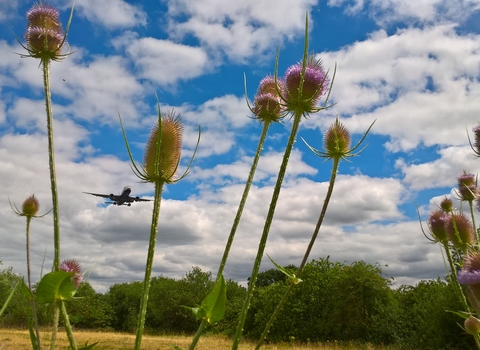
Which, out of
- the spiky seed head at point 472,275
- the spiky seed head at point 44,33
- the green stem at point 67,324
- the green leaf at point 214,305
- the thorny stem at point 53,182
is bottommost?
the green stem at point 67,324

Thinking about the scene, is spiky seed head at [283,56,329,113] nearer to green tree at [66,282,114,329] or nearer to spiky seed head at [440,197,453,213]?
spiky seed head at [440,197,453,213]

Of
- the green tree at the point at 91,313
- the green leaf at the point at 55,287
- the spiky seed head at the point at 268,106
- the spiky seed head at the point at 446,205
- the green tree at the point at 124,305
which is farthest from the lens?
the green tree at the point at 124,305

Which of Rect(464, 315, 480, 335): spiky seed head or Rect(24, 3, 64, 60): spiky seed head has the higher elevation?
Rect(24, 3, 64, 60): spiky seed head

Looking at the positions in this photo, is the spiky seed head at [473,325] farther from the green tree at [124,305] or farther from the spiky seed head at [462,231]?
the green tree at [124,305]

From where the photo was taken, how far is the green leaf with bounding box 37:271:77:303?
1.98m

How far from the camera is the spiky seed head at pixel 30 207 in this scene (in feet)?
16.6

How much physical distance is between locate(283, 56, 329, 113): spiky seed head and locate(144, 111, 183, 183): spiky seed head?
839mm

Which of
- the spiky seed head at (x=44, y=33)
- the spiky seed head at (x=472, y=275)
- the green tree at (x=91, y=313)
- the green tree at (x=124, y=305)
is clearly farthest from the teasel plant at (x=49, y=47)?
the green tree at (x=124, y=305)

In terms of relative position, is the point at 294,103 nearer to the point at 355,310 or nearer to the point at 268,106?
the point at 268,106

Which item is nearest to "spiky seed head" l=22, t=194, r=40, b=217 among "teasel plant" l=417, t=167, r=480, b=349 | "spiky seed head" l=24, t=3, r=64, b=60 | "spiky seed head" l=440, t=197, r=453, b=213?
"spiky seed head" l=24, t=3, r=64, b=60

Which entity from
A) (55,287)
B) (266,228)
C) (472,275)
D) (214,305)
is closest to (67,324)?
(55,287)

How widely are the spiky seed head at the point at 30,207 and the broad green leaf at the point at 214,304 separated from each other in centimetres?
369

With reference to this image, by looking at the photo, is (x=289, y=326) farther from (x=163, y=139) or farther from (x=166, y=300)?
(x=163, y=139)

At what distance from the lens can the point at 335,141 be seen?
11.1 ft
